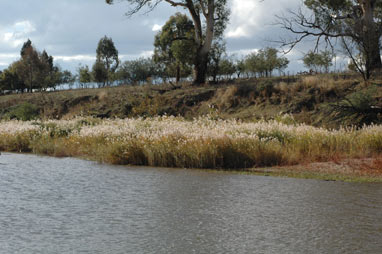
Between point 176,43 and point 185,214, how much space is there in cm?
3074

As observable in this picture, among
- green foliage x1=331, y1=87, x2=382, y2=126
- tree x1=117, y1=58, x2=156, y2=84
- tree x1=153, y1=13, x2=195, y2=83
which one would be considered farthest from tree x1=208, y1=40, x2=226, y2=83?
tree x1=117, y1=58, x2=156, y2=84

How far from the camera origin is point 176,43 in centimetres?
3903

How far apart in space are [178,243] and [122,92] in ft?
104

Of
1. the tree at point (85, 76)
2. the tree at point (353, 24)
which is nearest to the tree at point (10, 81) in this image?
the tree at point (85, 76)

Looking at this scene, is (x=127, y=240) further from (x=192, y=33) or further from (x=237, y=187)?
(x=192, y=33)

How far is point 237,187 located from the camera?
40.6 feet

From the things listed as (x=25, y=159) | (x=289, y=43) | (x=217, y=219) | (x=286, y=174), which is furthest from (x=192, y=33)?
(x=217, y=219)

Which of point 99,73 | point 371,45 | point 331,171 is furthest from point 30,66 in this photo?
point 331,171

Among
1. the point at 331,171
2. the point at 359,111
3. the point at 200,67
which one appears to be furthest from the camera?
the point at 200,67

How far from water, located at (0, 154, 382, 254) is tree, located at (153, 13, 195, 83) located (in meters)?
25.2

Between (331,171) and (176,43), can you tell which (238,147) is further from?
(176,43)

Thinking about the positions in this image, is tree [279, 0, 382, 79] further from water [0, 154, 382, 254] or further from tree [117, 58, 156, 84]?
tree [117, 58, 156, 84]

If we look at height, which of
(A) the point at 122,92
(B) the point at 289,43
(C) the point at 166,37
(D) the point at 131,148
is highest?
(C) the point at 166,37

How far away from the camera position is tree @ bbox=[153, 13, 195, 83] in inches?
1528
